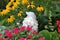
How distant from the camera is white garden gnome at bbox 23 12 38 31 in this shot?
4.71 metres

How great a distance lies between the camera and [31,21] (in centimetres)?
479

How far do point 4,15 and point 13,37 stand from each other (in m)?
1.96

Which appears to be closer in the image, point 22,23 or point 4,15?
point 22,23

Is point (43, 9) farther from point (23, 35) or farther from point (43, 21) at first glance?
point (23, 35)

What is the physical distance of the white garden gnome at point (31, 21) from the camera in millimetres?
4711

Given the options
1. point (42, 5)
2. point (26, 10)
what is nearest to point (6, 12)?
point (26, 10)

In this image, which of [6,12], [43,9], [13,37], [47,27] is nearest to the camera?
[13,37]

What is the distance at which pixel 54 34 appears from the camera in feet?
12.7

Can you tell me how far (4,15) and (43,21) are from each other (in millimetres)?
1156

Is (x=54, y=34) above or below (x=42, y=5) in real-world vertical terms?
below

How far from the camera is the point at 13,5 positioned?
5723 mm

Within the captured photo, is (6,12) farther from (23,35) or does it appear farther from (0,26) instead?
(23,35)

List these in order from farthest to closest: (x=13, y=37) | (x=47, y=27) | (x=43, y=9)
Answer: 1. (x=43, y=9)
2. (x=47, y=27)
3. (x=13, y=37)

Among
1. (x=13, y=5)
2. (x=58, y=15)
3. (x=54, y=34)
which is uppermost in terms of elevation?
(x=13, y=5)
